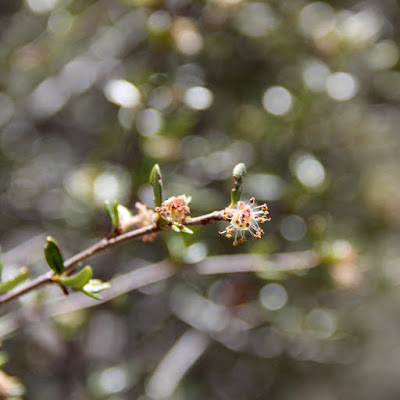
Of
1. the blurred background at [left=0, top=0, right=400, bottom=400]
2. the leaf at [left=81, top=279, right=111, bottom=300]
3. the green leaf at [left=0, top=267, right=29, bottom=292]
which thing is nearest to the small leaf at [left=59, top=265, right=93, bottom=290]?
the leaf at [left=81, top=279, right=111, bottom=300]

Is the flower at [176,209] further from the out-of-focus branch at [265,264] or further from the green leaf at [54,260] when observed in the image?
the out-of-focus branch at [265,264]

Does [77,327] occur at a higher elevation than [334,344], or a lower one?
lower

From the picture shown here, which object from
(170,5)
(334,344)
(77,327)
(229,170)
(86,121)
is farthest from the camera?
(86,121)

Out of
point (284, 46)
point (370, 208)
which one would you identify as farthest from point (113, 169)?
point (370, 208)

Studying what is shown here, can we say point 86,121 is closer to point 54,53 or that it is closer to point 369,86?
point 54,53

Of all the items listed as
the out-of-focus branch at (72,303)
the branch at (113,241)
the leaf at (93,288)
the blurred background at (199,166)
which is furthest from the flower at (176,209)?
the blurred background at (199,166)

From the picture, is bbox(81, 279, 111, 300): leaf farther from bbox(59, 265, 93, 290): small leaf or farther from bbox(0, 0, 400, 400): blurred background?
bbox(0, 0, 400, 400): blurred background
